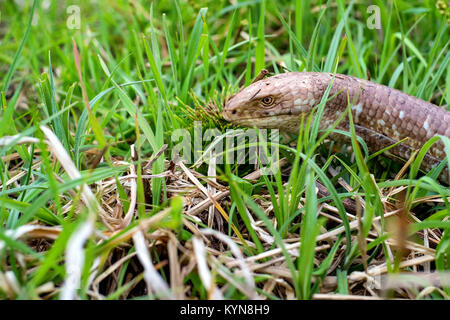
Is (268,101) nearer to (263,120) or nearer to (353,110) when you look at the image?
(263,120)

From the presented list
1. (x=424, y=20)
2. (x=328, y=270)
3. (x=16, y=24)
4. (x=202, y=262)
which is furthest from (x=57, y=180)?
(x=424, y=20)

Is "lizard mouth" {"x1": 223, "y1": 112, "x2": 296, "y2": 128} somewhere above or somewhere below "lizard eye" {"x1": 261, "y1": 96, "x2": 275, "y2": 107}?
below

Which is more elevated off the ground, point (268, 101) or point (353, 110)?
point (268, 101)

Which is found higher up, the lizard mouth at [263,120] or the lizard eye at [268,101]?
the lizard eye at [268,101]

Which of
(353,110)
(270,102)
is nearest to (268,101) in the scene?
(270,102)

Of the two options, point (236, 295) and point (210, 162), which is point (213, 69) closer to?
point (210, 162)

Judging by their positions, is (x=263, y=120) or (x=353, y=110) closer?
(x=263, y=120)

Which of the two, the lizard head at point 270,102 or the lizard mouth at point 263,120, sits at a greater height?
the lizard head at point 270,102
